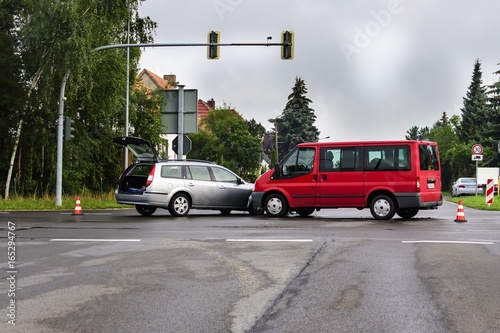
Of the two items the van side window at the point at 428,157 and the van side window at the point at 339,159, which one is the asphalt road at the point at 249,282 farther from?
the van side window at the point at 339,159

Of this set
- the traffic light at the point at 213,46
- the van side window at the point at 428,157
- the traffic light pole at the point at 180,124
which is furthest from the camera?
the traffic light pole at the point at 180,124

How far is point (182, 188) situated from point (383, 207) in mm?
5544

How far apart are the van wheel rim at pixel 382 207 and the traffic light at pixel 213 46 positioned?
765 centimetres

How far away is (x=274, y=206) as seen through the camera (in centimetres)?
1961

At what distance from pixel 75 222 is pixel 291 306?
38.3 ft

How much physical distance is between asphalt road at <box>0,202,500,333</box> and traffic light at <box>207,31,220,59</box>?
406 inches

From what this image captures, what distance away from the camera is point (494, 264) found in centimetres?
934

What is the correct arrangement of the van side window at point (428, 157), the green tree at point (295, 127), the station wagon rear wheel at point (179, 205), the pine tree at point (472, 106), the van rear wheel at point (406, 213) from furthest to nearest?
the green tree at point (295, 127)
the pine tree at point (472, 106)
the station wagon rear wheel at point (179, 205)
the van rear wheel at point (406, 213)
the van side window at point (428, 157)

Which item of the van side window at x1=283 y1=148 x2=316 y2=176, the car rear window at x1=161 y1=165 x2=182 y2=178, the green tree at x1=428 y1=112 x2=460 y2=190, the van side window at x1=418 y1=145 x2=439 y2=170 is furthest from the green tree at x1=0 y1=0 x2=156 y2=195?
the green tree at x1=428 y1=112 x2=460 y2=190

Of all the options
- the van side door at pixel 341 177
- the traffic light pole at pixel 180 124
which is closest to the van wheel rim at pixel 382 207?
the van side door at pixel 341 177

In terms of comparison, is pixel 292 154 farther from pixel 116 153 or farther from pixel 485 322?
pixel 116 153

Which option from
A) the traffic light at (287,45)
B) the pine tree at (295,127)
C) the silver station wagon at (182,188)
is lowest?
the silver station wagon at (182,188)

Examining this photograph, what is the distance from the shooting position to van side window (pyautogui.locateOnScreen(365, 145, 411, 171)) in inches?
712

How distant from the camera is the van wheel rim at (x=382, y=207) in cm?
1830
